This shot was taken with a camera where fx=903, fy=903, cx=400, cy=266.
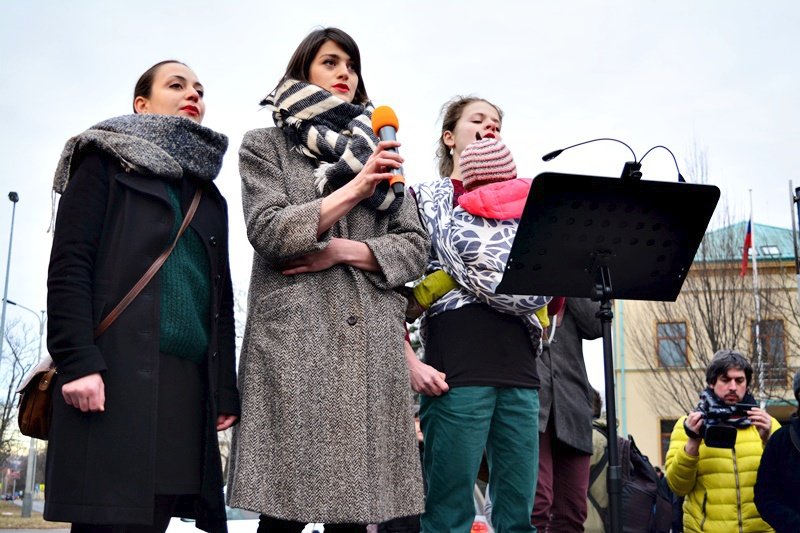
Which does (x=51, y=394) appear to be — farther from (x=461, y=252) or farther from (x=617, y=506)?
(x=617, y=506)

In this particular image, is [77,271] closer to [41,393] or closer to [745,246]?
[41,393]

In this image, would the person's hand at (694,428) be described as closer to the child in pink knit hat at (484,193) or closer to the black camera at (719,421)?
the black camera at (719,421)

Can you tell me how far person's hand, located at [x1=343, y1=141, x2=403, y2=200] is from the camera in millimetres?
3073

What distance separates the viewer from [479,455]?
136 inches

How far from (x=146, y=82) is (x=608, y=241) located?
6.04ft

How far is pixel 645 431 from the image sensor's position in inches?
1464

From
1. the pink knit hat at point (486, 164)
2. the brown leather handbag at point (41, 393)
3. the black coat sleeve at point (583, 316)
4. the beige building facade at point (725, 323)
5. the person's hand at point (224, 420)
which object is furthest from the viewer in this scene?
the beige building facade at point (725, 323)

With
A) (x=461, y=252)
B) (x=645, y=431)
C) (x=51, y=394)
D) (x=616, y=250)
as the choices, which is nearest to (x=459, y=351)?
(x=461, y=252)

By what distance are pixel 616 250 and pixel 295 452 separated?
1408 mm

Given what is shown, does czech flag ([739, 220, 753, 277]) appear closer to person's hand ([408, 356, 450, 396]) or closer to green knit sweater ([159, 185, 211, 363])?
person's hand ([408, 356, 450, 396])

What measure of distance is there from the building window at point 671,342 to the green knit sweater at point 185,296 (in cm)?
2523

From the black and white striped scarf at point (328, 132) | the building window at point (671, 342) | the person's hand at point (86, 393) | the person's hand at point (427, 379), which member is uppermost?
the building window at point (671, 342)

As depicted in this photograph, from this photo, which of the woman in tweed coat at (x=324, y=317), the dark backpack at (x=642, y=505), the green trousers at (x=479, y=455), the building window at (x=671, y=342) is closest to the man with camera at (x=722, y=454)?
the dark backpack at (x=642, y=505)

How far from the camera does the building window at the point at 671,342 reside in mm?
27219
